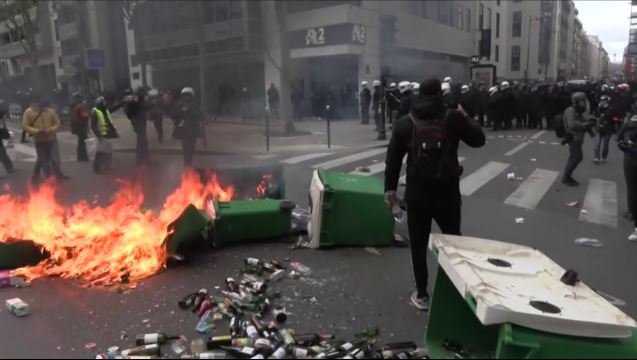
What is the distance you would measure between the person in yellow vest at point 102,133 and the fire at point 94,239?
11.0ft

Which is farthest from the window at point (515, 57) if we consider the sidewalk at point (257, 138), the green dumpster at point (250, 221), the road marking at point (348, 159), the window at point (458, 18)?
the green dumpster at point (250, 221)

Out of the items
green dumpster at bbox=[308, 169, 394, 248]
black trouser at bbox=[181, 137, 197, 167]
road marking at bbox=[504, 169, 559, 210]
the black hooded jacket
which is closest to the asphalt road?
road marking at bbox=[504, 169, 559, 210]

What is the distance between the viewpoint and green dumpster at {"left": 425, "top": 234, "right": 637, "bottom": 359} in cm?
207

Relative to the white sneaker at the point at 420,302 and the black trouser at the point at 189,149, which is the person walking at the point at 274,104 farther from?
the white sneaker at the point at 420,302

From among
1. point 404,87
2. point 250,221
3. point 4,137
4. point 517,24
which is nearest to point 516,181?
point 404,87

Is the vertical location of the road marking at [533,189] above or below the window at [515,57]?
below

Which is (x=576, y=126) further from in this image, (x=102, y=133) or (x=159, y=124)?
(x=102, y=133)

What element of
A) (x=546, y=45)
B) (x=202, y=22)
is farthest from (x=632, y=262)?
(x=546, y=45)

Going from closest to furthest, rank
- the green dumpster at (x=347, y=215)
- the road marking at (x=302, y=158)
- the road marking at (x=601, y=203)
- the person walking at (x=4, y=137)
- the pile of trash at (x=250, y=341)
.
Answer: the pile of trash at (x=250, y=341) → the green dumpster at (x=347, y=215) → the road marking at (x=601, y=203) → the person walking at (x=4, y=137) → the road marking at (x=302, y=158)

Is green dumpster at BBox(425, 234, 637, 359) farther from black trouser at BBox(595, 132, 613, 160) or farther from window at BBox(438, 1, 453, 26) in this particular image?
window at BBox(438, 1, 453, 26)

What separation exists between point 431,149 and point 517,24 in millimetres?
51637

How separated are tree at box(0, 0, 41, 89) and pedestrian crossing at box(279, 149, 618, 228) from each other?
12.2ft

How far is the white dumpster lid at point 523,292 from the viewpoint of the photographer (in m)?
2.08

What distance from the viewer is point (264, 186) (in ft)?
17.5
